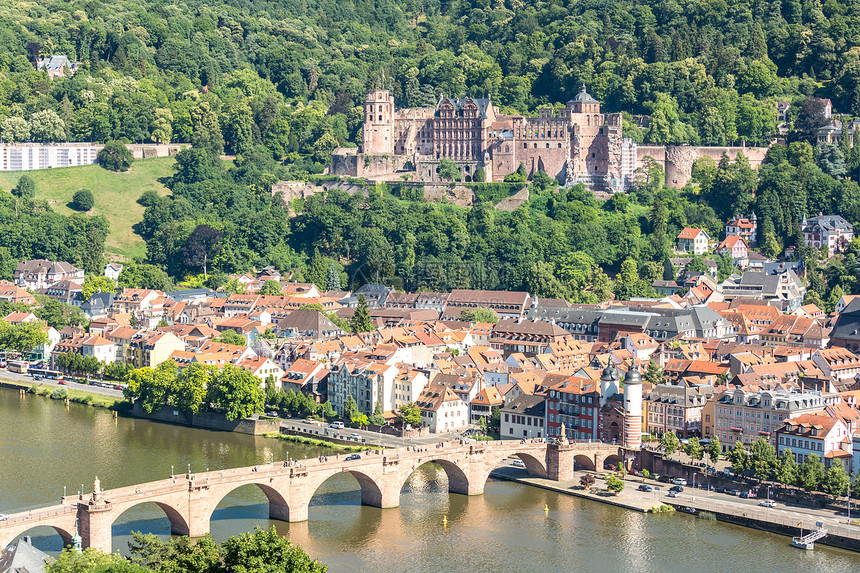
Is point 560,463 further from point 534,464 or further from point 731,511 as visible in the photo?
point 731,511

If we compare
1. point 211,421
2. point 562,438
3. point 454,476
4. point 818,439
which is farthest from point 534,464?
point 211,421

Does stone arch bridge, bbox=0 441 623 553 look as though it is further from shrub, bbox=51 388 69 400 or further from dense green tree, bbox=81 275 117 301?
dense green tree, bbox=81 275 117 301

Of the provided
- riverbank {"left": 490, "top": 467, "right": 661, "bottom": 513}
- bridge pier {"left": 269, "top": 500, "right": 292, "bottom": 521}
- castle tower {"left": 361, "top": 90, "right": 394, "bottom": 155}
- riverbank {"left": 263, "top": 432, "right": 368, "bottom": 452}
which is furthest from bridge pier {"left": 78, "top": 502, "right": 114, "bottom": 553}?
castle tower {"left": 361, "top": 90, "right": 394, "bottom": 155}

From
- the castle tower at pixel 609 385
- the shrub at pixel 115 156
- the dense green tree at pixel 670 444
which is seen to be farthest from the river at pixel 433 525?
the shrub at pixel 115 156

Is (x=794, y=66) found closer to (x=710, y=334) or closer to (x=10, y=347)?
(x=710, y=334)

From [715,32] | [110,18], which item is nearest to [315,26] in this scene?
[110,18]
